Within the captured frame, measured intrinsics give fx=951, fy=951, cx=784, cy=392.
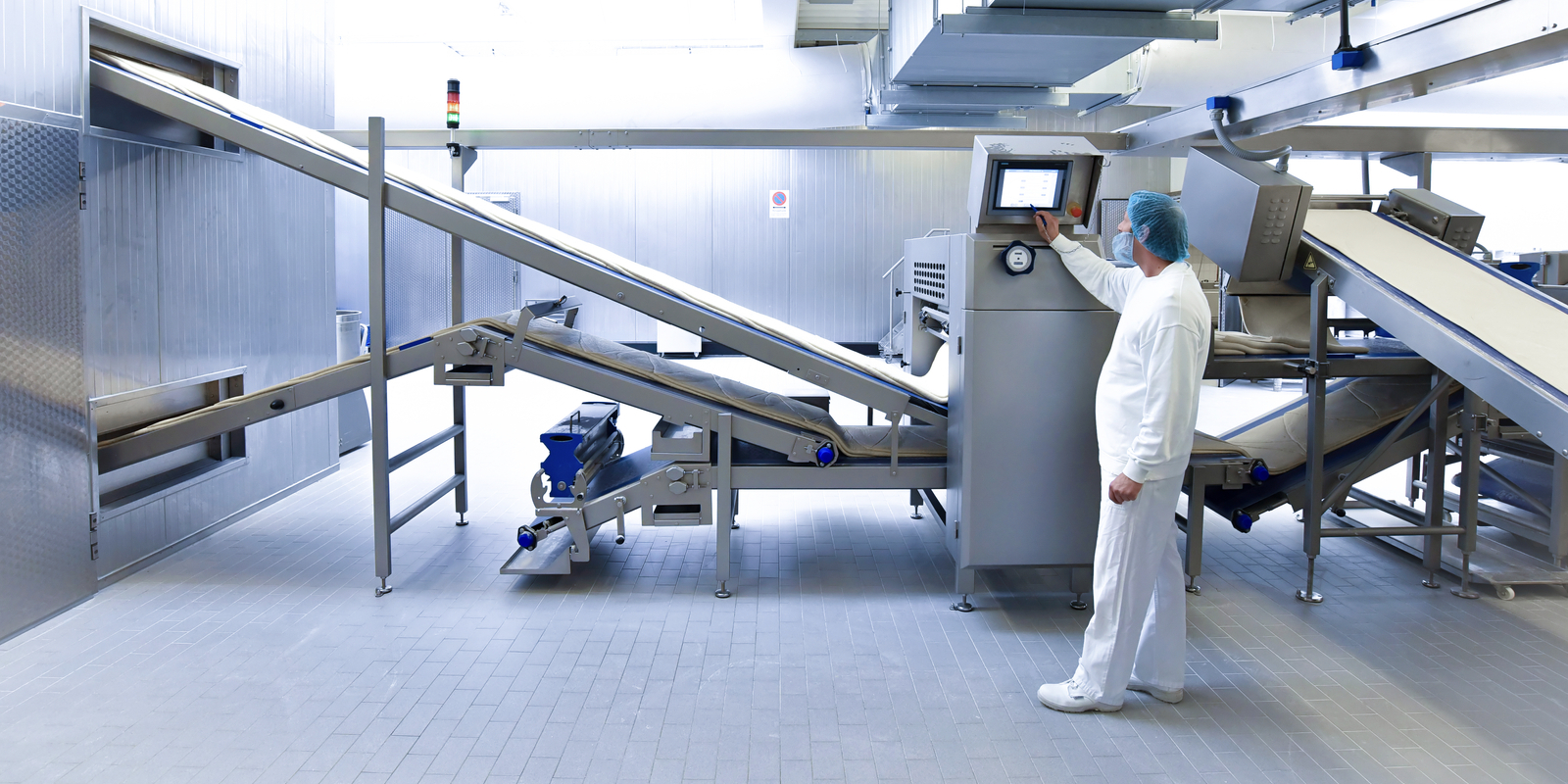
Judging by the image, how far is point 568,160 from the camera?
1252 centimetres

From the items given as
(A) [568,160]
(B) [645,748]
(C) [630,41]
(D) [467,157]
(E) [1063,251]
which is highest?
(C) [630,41]

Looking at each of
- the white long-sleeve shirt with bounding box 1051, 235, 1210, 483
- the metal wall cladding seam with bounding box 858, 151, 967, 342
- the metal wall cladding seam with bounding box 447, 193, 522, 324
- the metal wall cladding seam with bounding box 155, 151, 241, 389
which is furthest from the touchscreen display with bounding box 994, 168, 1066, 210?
the metal wall cladding seam with bounding box 447, 193, 522, 324

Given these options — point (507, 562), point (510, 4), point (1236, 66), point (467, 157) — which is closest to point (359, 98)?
point (510, 4)

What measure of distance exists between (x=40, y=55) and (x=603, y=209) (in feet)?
29.6

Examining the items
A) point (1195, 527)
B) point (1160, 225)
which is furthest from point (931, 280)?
point (1195, 527)

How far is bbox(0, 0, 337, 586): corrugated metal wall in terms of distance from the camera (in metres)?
4.00

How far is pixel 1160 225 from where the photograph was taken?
2922mm

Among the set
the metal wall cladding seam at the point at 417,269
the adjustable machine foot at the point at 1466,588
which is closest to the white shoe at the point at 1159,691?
the adjustable machine foot at the point at 1466,588

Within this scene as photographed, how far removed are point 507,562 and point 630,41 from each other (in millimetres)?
7300

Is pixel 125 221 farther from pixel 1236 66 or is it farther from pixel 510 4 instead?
pixel 1236 66

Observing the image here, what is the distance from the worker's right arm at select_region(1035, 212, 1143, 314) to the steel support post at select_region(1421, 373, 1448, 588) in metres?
1.67

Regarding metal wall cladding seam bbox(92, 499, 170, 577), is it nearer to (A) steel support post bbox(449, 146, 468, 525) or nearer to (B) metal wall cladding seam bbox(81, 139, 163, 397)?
(B) metal wall cladding seam bbox(81, 139, 163, 397)

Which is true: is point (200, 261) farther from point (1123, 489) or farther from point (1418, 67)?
point (1418, 67)

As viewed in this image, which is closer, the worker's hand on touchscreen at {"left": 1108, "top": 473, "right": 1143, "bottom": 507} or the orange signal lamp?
the worker's hand on touchscreen at {"left": 1108, "top": 473, "right": 1143, "bottom": 507}
